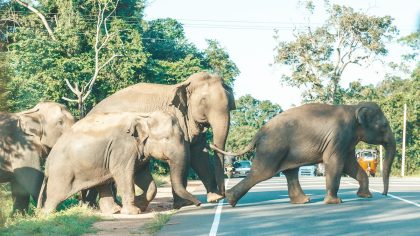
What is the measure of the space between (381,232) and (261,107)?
11065 centimetres

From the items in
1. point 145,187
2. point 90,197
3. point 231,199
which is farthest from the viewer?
point 90,197

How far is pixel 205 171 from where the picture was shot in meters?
22.2

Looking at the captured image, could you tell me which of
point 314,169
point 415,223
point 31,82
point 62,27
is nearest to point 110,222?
point 415,223

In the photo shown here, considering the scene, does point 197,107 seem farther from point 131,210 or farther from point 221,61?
point 221,61

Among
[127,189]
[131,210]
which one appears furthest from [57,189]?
[131,210]

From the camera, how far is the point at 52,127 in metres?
21.2

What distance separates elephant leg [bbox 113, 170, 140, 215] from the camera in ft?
63.7

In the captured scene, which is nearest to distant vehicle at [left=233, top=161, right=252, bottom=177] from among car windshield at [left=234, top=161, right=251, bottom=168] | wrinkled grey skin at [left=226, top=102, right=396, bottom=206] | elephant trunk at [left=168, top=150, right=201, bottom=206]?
car windshield at [left=234, top=161, right=251, bottom=168]

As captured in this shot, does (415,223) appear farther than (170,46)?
No

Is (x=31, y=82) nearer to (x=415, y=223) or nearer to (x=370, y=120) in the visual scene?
(x=370, y=120)

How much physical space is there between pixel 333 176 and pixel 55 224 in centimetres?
794

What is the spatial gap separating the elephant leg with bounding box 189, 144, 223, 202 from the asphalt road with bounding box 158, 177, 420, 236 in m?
0.28

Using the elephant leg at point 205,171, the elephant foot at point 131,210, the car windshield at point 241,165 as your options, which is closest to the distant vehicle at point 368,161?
the car windshield at point 241,165

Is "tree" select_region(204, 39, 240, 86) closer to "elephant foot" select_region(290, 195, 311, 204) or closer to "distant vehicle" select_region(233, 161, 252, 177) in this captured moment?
"distant vehicle" select_region(233, 161, 252, 177)
